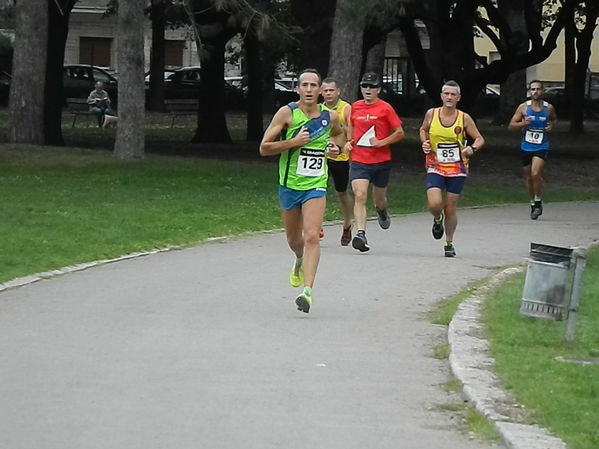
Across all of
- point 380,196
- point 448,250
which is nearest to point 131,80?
point 380,196

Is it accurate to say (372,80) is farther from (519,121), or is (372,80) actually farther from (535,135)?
(535,135)

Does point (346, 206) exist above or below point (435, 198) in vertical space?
below

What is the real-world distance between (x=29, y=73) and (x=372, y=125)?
1545 cm

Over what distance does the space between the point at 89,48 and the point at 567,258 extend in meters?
67.1

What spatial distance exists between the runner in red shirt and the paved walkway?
2.41ft

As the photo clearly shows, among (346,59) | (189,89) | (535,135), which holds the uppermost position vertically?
(346,59)

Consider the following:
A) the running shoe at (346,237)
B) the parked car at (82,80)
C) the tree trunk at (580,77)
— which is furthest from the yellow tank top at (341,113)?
the parked car at (82,80)

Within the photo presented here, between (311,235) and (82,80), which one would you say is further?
(82,80)

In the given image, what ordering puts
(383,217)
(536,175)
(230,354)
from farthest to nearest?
(536,175)
(383,217)
(230,354)

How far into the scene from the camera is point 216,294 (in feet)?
40.2

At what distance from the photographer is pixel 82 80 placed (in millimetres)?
58219

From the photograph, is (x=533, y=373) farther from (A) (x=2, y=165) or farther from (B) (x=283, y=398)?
(A) (x=2, y=165)

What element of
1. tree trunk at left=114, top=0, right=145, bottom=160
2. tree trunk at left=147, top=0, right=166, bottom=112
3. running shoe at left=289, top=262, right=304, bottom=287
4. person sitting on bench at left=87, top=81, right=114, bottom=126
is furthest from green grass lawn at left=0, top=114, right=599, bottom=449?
tree trunk at left=147, top=0, right=166, bottom=112

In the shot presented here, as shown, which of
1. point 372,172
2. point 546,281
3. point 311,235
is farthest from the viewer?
point 372,172
